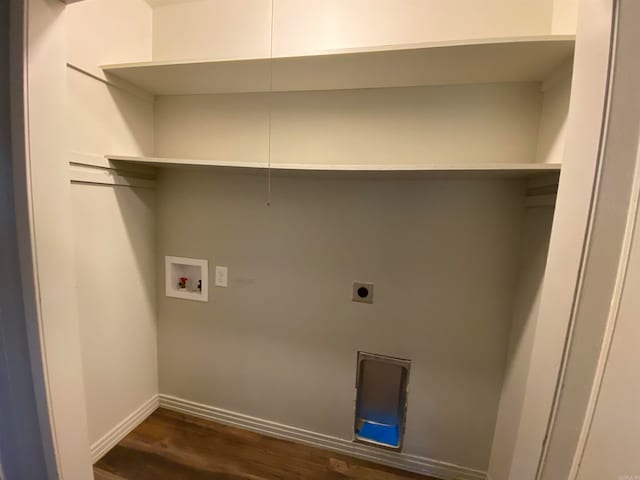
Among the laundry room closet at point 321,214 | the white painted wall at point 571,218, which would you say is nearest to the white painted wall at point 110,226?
the laundry room closet at point 321,214

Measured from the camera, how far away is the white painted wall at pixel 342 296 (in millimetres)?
1551

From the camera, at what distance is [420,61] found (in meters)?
1.26

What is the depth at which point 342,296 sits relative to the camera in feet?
5.67

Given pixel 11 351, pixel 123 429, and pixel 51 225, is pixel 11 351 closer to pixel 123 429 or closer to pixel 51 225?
pixel 51 225

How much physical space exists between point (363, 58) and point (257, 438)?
90.8 inches

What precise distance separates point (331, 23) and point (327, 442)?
2488mm

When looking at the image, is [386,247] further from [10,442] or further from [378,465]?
[10,442]

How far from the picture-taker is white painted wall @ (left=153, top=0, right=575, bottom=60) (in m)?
1.34

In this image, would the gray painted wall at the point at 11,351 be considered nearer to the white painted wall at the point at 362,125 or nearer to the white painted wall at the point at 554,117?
the white painted wall at the point at 362,125

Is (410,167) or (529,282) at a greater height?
(410,167)

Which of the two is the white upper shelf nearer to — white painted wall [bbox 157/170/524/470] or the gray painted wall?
white painted wall [bbox 157/170/524/470]

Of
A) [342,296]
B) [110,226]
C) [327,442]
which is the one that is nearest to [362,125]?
[342,296]

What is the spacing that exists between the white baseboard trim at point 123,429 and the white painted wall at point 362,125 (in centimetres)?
176

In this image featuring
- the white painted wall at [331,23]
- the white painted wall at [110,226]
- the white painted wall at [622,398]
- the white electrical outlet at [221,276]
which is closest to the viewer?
the white painted wall at [622,398]
